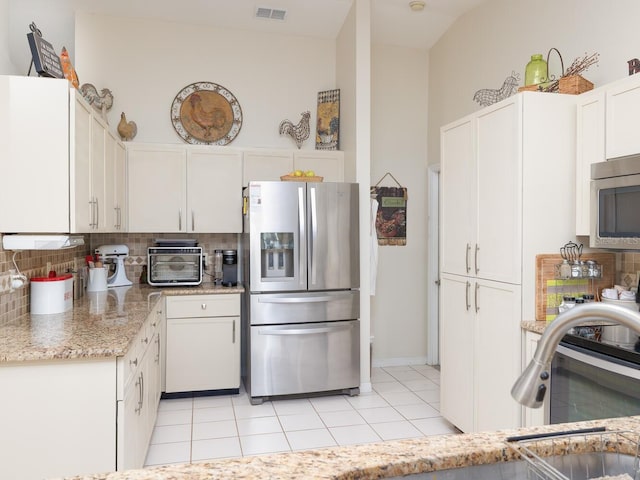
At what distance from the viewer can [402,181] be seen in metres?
4.85

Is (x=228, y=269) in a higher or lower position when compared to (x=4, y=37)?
lower

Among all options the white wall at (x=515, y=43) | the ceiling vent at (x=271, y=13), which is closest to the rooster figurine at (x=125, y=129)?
the ceiling vent at (x=271, y=13)

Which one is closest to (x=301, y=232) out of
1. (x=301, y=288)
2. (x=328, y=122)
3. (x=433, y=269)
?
(x=301, y=288)

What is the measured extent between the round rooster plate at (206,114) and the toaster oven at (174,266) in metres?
1.08

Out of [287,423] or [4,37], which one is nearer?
[4,37]

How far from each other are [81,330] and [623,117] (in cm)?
287

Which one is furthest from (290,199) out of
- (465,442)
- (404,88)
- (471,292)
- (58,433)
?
(465,442)

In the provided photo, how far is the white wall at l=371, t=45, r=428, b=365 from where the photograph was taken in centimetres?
480

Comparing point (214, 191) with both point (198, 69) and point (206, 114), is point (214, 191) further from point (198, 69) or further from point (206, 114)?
point (198, 69)

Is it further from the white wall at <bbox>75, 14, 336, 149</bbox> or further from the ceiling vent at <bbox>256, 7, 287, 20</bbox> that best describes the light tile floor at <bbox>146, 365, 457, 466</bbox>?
the ceiling vent at <bbox>256, 7, 287, 20</bbox>

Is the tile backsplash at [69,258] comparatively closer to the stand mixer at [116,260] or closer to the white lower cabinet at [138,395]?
the stand mixer at [116,260]

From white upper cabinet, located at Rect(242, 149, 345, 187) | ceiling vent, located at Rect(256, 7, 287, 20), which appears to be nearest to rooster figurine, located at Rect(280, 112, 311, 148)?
white upper cabinet, located at Rect(242, 149, 345, 187)

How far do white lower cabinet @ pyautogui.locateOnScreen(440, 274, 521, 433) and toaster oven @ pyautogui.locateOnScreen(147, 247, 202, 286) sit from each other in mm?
2129

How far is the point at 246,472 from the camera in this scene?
3.06 feet
